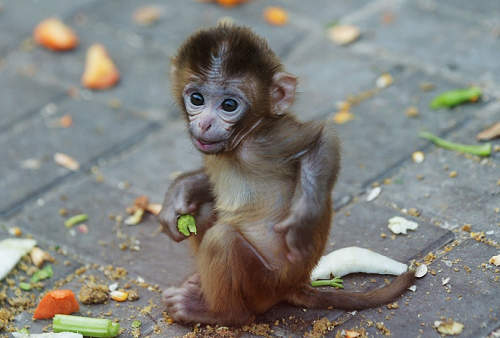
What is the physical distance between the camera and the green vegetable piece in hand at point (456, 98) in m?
5.86

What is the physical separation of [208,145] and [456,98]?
267 cm

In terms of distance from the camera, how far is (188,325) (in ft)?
13.4

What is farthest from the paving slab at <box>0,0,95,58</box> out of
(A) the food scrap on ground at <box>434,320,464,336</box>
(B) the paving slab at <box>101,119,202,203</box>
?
(A) the food scrap on ground at <box>434,320,464,336</box>

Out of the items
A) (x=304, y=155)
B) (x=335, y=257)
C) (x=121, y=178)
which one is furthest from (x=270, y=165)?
(x=121, y=178)

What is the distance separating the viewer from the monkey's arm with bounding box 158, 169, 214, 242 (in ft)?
13.5

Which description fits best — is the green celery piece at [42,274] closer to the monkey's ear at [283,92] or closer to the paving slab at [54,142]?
the paving slab at [54,142]

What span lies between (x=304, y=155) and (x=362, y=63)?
3104mm

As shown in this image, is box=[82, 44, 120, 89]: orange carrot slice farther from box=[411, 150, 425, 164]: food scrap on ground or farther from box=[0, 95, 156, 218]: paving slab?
box=[411, 150, 425, 164]: food scrap on ground

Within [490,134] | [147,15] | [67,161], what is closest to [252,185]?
[490,134]

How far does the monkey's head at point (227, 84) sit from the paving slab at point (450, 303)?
3.65 ft

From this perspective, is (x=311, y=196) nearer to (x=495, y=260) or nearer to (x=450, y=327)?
(x=450, y=327)

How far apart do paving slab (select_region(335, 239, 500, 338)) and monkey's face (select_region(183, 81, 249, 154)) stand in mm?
1098

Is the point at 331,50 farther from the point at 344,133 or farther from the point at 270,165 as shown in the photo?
the point at 270,165

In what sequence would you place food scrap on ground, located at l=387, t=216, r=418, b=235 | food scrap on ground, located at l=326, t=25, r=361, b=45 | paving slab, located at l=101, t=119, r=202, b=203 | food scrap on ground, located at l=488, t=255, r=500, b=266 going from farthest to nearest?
food scrap on ground, located at l=326, t=25, r=361, b=45, paving slab, located at l=101, t=119, r=202, b=203, food scrap on ground, located at l=387, t=216, r=418, b=235, food scrap on ground, located at l=488, t=255, r=500, b=266
